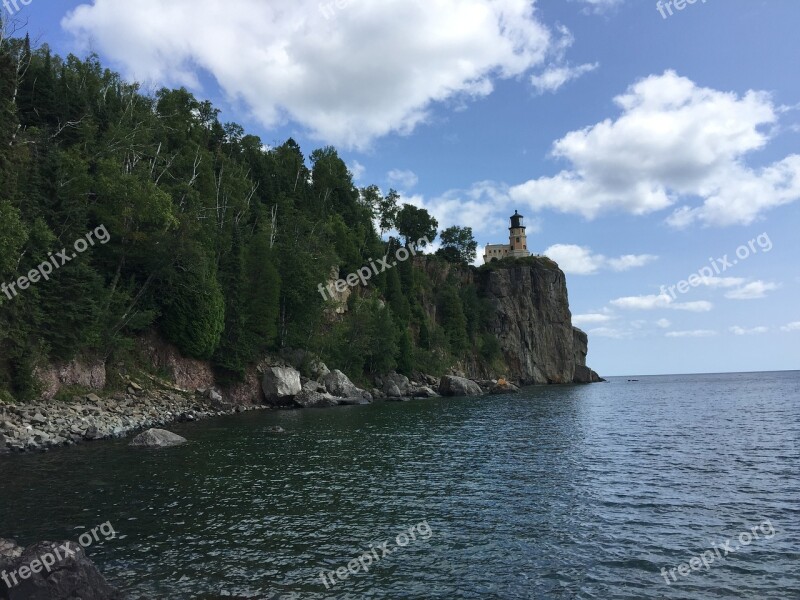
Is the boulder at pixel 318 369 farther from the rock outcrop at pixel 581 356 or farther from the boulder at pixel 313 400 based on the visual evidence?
the rock outcrop at pixel 581 356

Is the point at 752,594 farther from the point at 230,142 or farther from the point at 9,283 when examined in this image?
the point at 230,142

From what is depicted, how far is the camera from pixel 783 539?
1430 centimetres

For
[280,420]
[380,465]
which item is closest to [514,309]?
[280,420]

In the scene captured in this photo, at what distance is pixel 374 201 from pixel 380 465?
100m

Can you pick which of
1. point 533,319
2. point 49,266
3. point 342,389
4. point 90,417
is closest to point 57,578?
point 90,417

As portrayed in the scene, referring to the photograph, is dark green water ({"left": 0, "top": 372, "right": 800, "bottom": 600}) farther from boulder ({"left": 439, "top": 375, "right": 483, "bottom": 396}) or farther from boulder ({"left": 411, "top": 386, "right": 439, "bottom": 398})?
boulder ({"left": 439, "top": 375, "right": 483, "bottom": 396})

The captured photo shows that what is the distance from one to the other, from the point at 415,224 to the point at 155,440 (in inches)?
4211

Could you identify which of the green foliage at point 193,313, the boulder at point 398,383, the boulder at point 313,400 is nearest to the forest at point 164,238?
the green foliage at point 193,313

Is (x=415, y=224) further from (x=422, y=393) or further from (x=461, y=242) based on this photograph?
(x=422, y=393)

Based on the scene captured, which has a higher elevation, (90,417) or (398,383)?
(90,417)

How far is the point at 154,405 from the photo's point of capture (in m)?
43.1

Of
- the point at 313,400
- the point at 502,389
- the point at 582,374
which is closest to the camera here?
the point at 313,400

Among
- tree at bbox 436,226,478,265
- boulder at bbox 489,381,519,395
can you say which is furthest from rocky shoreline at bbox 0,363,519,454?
tree at bbox 436,226,478,265

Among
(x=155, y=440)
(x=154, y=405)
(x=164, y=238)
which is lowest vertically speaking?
(x=155, y=440)
